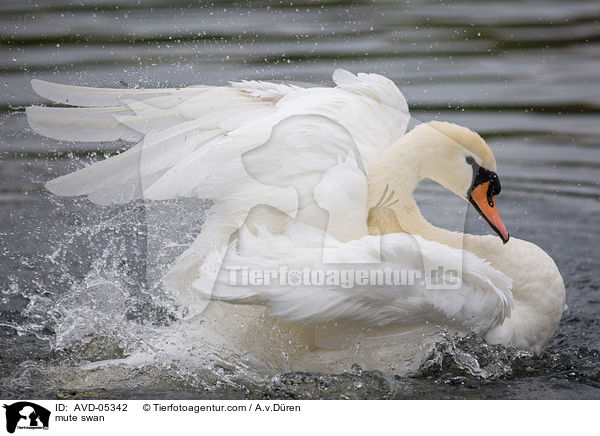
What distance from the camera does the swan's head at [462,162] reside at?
12.4ft

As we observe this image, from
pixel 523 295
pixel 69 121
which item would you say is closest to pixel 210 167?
pixel 69 121

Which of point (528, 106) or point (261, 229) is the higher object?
point (261, 229)

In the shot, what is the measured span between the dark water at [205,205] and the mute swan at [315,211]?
182 mm

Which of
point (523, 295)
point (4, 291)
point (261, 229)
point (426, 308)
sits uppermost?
point (261, 229)

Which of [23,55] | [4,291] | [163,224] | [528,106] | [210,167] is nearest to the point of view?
[210,167]

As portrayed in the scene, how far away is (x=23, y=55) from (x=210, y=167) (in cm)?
494

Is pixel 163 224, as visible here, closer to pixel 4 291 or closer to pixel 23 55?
pixel 4 291

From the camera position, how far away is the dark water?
3.65 metres

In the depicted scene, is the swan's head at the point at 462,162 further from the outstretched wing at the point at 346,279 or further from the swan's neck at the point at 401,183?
the outstretched wing at the point at 346,279

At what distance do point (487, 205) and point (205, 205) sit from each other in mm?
1261

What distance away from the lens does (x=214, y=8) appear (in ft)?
29.0

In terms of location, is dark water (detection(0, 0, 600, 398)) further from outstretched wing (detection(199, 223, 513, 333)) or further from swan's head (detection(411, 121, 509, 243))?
swan's head (detection(411, 121, 509, 243))
